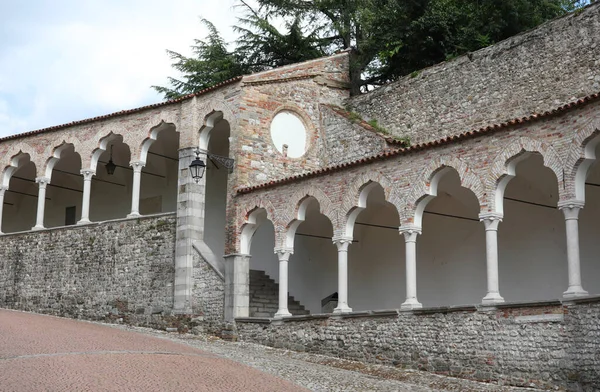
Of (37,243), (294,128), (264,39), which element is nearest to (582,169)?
(294,128)

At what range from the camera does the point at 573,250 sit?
13.2 m

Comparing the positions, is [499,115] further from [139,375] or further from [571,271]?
[139,375]

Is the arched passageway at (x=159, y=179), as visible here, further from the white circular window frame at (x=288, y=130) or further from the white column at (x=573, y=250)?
the white column at (x=573, y=250)

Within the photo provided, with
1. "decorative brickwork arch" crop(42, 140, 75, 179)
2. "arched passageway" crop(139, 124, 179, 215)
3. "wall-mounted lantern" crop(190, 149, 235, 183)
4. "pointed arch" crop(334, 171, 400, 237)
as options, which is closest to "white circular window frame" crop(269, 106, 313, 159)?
"wall-mounted lantern" crop(190, 149, 235, 183)

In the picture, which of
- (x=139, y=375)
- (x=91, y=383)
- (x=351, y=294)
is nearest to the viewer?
(x=91, y=383)

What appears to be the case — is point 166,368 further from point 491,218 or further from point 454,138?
point 454,138

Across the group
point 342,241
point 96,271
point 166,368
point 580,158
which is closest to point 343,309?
point 342,241

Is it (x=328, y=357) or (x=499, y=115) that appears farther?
(x=499, y=115)

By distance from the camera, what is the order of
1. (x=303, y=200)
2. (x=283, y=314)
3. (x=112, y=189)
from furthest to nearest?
1. (x=112, y=189)
2. (x=303, y=200)
3. (x=283, y=314)

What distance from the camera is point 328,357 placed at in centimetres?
1688

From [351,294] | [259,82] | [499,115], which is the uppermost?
[259,82]

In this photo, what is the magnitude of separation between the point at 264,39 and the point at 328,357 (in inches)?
643

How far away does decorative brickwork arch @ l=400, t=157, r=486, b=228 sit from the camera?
1493 cm

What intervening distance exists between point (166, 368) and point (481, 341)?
549 centimetres
